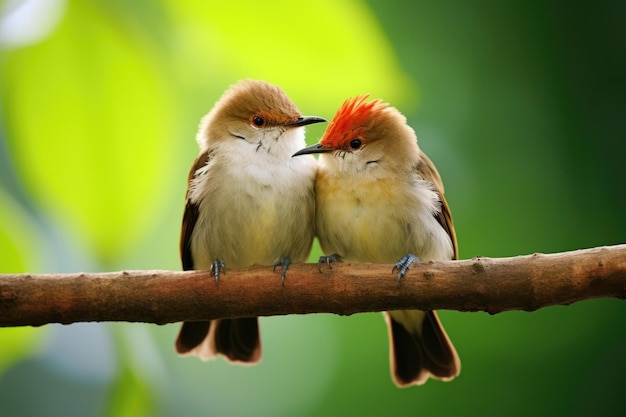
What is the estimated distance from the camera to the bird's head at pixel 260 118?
343 cm

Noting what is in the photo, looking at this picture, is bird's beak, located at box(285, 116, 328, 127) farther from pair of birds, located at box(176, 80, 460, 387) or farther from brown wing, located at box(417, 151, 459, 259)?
brown wing, located at box(417, 151, 459, 259)

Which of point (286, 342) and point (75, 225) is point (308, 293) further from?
point (286, 342)

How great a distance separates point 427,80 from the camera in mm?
4488

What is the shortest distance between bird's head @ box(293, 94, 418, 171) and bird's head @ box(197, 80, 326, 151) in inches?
4.9

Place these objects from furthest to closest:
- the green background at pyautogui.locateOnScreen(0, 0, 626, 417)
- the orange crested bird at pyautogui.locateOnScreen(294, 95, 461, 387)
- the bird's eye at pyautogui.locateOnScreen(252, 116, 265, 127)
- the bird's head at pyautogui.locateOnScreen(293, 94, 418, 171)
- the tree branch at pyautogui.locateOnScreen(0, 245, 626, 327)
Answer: the green background at pyautogui.locateOnScreen(0, 0, 626, 417), the bird's eye at pyautogui.locateOnScreen(252, 116, 265, 127), the bird's head at pyautogui.locateOnScreen(293, 94, 418, 171), the orange crested bird at pyautogui.locateOnScreen(294, 95, 461, 387), the tree branch at pyautogui.locateOnScreen(0, 245, 626, 327)

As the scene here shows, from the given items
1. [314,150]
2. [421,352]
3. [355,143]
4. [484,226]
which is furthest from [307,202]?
[484,226]

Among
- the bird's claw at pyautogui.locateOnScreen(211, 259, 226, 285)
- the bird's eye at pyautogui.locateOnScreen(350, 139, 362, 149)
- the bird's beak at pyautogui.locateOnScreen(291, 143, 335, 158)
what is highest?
the bird's eye at pyautogui.locateOnScreen(350, 139, 362, 149)

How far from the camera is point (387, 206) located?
10.5 ft

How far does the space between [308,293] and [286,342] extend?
254 centimetres

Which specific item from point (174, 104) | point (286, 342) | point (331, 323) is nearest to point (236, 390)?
point (286, 342)

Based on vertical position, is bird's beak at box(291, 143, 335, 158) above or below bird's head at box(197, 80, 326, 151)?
below

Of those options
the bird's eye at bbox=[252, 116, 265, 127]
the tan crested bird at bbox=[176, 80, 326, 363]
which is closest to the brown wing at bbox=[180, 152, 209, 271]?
the tan crested bird at bbox=[176, 80, 326, 363]

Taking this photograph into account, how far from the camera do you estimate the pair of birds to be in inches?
127

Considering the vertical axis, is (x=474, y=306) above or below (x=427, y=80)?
below
